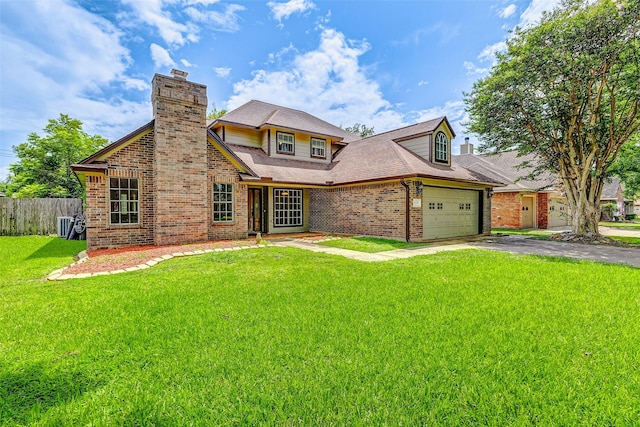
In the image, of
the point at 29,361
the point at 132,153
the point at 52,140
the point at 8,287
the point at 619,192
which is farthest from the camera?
the point at 619,192

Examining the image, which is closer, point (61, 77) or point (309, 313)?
point (309, 313)

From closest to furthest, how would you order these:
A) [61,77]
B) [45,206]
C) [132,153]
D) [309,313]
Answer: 1. [309,313]
2. [132,153]
3. [61,77]
4. [45,206]

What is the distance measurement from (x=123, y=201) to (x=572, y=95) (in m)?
17.4

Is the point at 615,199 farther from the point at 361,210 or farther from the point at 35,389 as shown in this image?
the point at 35,389

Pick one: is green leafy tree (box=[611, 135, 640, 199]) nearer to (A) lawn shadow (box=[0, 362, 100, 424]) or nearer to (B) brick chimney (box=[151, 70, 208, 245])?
(B) brick chimney (box=[151, 70, 208, 245])

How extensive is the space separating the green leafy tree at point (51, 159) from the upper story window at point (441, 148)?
2580 centimetres

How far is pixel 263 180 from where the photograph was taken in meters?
11.7

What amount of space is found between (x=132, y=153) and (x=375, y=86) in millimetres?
17488

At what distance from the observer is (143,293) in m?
4.70

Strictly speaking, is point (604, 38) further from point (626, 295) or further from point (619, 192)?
point (619, 192)

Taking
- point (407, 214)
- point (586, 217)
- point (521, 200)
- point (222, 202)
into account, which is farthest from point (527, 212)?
point (222, 202)

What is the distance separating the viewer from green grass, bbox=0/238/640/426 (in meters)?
2.10

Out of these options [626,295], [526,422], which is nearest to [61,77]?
[526,422]

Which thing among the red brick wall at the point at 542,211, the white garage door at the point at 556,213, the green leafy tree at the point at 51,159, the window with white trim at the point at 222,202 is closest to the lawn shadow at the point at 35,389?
the window with white trim at the point at 222,202
